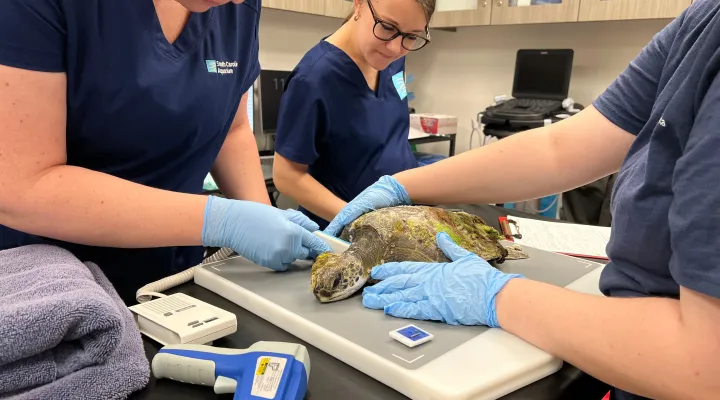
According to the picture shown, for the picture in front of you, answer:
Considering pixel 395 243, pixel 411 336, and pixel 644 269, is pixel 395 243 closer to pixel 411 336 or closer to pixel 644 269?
pixel 411 336

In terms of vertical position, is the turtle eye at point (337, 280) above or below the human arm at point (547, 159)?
below

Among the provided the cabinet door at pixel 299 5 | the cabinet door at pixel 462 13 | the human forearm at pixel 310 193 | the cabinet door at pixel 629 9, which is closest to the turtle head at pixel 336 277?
the human forearm at pixel 310 193

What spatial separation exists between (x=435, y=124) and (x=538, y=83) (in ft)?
2.53

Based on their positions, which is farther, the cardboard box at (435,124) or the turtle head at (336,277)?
the cardboard box at (435,124)

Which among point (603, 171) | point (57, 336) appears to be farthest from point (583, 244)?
point (57, 336)

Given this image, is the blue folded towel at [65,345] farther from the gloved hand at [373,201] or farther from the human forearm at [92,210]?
the gloved hand at [373,201]

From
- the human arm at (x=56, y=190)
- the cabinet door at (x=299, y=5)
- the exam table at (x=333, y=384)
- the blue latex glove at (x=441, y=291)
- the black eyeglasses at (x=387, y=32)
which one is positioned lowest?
the exam table at (x=333, y=384)

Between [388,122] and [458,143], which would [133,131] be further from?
[458,143]

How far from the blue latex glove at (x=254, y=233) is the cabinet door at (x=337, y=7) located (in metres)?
2.74

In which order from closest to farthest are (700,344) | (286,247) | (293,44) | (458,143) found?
(700,344), (286,247), (293,44), (458,143)

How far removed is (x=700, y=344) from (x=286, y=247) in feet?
2.11

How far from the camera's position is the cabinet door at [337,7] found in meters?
3.40

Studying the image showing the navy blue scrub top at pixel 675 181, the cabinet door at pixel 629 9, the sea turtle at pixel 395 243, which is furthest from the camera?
the cabinet door at pixel 629 9

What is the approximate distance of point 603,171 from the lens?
1.06 meters
